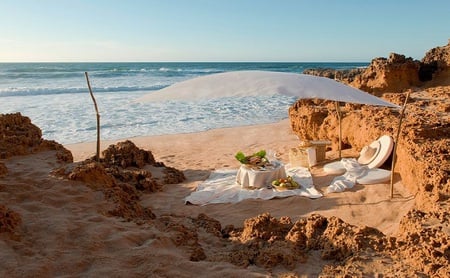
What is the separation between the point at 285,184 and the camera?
23.1 ft

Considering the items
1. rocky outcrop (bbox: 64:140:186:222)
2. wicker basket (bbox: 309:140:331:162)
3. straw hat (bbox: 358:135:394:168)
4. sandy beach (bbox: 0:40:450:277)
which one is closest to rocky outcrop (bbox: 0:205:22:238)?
sandy beach (bbox: 0:40:450:277)

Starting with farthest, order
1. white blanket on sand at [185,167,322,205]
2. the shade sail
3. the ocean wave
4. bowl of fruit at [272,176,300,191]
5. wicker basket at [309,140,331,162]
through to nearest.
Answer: the ocean wave
wicker basket at [309,140,331,162]
bowl of fruit at [272,176,300,191]
white blanket on sand at [185,167,322,205]
the shade sail

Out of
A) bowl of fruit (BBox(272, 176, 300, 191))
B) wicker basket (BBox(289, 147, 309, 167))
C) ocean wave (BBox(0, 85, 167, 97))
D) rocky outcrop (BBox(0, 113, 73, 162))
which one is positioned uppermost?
ocean wave (BBox(0, 85, 167, 97))

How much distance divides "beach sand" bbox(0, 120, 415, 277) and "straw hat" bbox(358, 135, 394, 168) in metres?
0.79

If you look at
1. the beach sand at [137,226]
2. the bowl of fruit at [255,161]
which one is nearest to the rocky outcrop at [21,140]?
the beach sand at [137,226]

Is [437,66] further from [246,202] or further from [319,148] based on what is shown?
[246,202]

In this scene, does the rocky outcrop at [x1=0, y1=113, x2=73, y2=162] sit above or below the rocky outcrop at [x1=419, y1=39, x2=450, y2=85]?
below

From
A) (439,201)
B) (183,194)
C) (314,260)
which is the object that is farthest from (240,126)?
(314,260)

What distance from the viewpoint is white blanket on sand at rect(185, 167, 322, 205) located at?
6.79 meters

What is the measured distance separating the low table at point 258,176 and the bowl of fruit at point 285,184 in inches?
6.3

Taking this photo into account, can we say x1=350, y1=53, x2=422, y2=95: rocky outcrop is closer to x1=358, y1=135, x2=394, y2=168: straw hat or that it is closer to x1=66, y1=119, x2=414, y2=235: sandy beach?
x1=66, y1=119, x2=414, y2=235: sandy beach

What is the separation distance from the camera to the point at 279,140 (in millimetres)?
11672

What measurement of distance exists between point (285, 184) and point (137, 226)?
362 centimetres

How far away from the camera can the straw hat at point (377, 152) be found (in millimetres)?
7328
